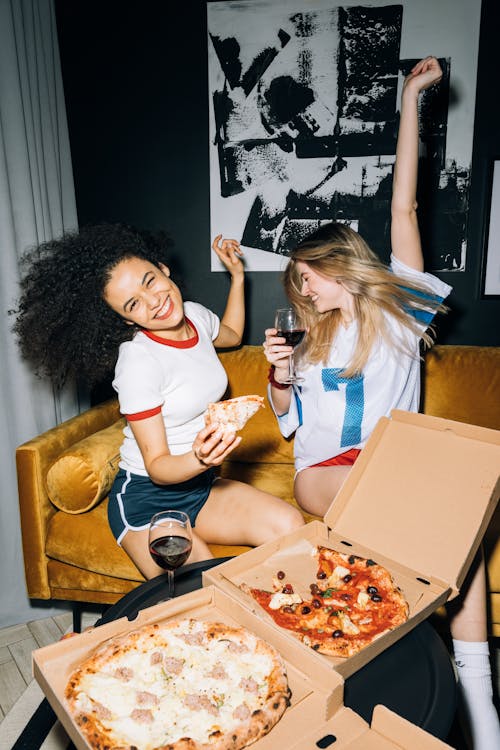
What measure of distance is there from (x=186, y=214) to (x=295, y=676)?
2.76m

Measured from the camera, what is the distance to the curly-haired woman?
181 centimetres

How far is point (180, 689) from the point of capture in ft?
3.10

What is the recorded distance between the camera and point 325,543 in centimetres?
142

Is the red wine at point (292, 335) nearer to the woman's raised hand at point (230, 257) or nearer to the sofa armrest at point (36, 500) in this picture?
the woman's raised hand at point (230, 257)

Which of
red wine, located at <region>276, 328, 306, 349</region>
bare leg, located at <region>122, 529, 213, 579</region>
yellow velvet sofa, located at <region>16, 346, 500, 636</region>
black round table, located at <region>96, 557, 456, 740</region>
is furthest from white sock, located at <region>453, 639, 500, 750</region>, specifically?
red wine, located at <region>276, 328, 306, 349</region>

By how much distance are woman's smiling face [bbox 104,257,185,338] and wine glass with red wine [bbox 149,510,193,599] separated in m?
0.82

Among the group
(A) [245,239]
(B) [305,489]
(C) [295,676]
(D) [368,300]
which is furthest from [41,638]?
(A) [245,239]

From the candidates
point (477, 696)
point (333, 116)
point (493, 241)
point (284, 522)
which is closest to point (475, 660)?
point (477, 696)

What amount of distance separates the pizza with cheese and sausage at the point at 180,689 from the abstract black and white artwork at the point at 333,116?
8.13ft

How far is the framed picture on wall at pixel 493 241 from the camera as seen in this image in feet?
9.32

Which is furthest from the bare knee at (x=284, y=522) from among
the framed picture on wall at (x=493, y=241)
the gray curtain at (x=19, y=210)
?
the framed picture on wall at (x=493, y=241)

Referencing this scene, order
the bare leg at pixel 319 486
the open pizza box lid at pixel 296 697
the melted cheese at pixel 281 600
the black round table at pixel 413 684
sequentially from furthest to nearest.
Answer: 1. the bare leg at pixel 319 486
2. the melted cheese at pixel 281 600
3. the black round table at pixel 413 684
4. the open pizza box lid at pixel 296 697

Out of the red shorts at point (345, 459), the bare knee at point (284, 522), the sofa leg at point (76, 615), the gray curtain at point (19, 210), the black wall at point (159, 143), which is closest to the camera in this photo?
the bare knee at point (284, 522)

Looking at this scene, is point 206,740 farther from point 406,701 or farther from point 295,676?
point 406,701
